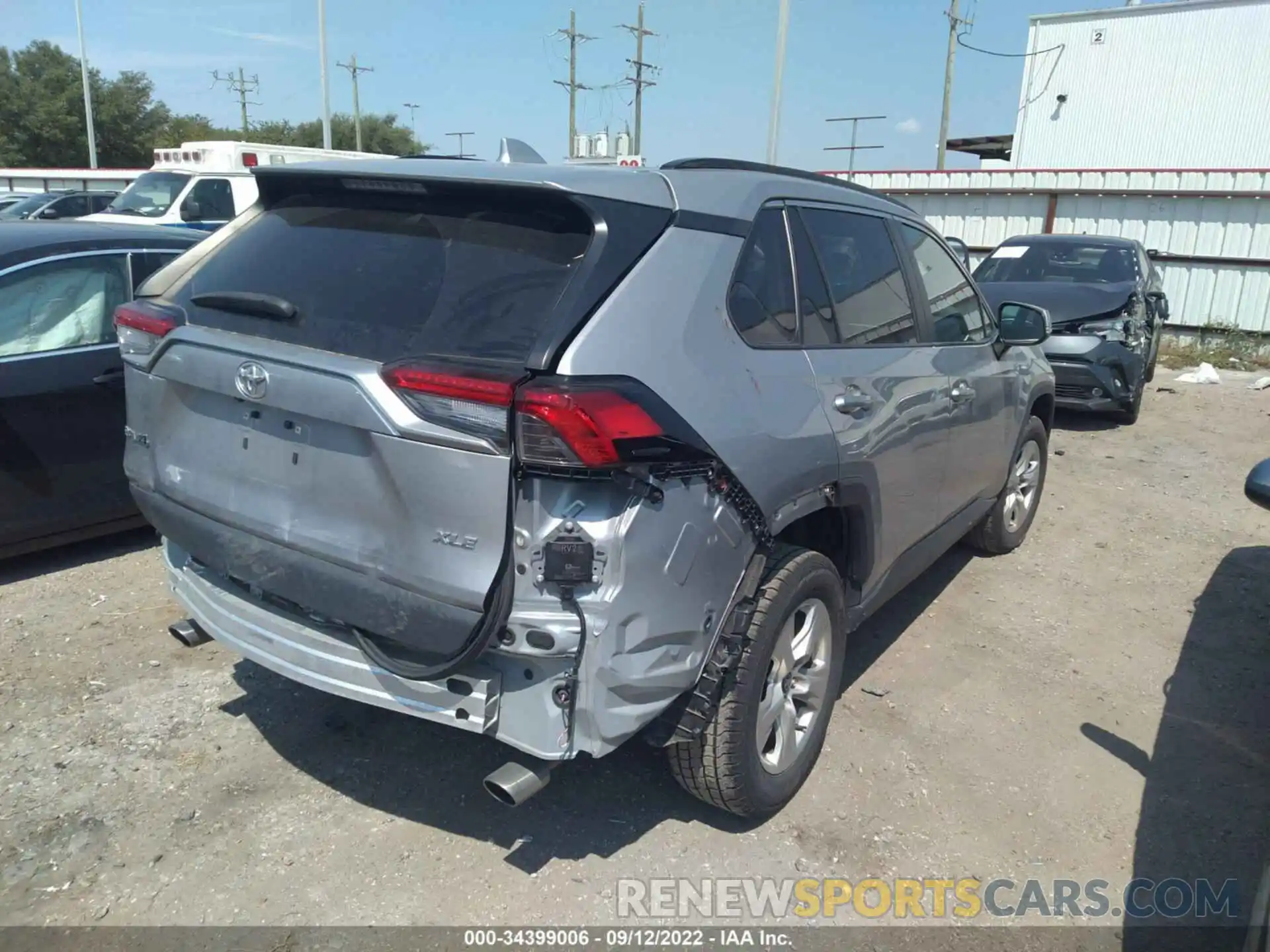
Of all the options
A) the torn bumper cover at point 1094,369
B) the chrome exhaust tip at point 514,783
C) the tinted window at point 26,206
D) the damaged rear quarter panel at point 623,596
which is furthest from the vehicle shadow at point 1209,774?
the tinted window at point 26,206

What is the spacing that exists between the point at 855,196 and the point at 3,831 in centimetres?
363

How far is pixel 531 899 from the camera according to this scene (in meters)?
2.73

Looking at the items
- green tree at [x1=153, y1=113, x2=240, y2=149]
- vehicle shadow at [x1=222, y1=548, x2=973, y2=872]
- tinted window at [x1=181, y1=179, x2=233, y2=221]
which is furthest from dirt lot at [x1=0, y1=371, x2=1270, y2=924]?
green tree at [x1=153, y1=113, x2=240, y2=149]

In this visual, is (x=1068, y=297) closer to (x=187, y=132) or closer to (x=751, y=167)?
(x=751, y=167)

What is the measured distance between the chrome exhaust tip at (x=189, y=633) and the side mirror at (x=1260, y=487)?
3466 millimetres

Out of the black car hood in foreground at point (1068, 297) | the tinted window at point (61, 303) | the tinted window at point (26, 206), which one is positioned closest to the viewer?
the tinted window at point (61, 303)

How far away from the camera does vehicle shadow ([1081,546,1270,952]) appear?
2834 millimetres

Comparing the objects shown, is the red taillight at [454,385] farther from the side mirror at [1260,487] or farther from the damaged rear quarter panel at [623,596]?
the side mirror at [1260,487]

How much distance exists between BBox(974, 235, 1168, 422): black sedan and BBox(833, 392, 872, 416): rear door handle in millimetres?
6041

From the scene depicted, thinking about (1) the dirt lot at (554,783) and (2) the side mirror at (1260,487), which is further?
(2) the side mirror at (1260,487)

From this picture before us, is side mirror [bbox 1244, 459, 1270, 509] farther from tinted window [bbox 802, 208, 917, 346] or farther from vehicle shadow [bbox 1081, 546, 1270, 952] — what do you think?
tinted window [bbox 802, 208, 917, 346]

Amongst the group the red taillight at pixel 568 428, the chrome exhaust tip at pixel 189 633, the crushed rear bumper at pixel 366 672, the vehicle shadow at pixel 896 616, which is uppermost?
the red taillight at pixel 568 428

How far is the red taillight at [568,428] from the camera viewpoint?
217cm

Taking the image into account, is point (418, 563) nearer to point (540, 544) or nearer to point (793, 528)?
point (540, 544)
